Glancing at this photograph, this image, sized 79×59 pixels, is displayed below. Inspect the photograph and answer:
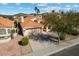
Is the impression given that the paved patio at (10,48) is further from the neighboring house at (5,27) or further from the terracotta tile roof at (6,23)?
the terracotta tile roof at (6,23)

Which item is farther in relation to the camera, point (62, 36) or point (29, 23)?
point (62, 36)

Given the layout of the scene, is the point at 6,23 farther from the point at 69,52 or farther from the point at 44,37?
the point at 69,52

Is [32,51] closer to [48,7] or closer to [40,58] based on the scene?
[40,58]

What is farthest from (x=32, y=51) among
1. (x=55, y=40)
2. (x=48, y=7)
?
(x=48, y=7)

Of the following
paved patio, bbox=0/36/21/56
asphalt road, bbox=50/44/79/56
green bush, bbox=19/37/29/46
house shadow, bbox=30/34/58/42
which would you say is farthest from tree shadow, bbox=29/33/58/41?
paved patio, bbox=0/36/21/56

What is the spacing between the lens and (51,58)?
1004 centimetres

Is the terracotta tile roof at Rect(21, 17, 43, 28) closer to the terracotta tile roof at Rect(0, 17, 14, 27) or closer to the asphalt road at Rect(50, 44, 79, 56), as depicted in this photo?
the terracotta tile roof at Rect(0, 17, 14, 27)

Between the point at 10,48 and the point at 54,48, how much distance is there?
6.01ft

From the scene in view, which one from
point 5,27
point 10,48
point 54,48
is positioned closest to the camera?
point 10,48

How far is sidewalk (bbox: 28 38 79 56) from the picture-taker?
10.1 m

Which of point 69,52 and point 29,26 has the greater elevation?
point 29,26

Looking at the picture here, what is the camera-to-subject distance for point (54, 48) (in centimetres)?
1036

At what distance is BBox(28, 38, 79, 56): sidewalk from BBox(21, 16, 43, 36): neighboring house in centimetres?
81

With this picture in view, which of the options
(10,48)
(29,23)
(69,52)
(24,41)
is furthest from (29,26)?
(69,52)
